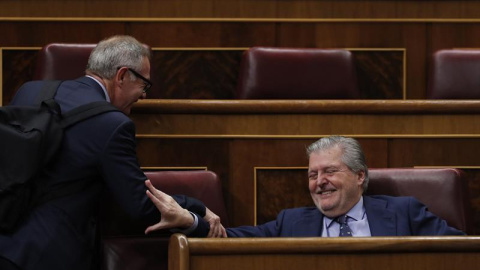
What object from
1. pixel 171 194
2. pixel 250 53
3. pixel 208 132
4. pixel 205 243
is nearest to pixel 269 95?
pixel 250 53

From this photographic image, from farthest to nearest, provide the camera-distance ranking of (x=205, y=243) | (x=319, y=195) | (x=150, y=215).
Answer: (x=319, y=195), (x=150, y=215), (x=205, y=243)

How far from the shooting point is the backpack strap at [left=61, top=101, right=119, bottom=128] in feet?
2.23

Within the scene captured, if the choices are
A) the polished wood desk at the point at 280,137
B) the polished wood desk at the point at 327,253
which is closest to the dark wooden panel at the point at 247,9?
the polished wood desk at the point at 280,137

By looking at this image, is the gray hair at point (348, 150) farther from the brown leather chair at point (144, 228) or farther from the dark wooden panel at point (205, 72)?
the dark wooden panel at point (205, 72)

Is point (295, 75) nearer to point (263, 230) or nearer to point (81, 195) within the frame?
point (263, 230)

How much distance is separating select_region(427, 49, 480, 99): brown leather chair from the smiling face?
314 millimetres

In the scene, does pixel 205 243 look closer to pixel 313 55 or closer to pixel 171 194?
pixel 171 194

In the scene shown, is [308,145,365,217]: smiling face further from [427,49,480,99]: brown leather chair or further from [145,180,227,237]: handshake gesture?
[427,49,480,99]: brown leather chair

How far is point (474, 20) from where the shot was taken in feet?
3.92

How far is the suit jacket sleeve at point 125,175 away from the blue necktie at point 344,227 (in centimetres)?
19

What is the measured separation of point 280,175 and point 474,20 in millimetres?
508

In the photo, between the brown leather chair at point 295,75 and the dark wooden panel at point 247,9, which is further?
the dark wooden panel at point 247,9

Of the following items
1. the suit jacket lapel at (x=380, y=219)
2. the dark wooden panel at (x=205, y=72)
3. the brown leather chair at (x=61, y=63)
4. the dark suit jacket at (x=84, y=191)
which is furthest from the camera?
the dark wooden panel at (x=205, y=72)

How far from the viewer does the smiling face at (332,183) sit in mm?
778
